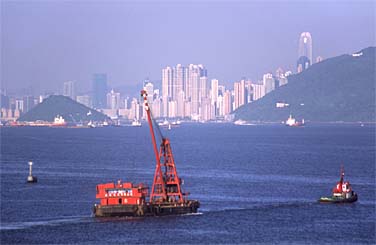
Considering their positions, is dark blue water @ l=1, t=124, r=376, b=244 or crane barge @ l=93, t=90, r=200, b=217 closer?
dark blue water @ l=1, t=124, r=376, b=244

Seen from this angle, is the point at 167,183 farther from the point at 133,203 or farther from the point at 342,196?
the point at 342,196

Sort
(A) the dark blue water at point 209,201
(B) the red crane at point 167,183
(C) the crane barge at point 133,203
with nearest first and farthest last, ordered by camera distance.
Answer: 1. (A) the dark blue water at point 209,201
2. (C) the crane barge at point 133,203
3. (B) the red crane at point 167,183

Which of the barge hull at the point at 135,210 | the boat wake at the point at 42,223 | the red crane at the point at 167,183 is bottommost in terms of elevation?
the boat wake at the point at 42,223

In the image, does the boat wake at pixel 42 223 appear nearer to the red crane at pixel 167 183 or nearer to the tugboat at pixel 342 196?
the red crane at pixel 167 183

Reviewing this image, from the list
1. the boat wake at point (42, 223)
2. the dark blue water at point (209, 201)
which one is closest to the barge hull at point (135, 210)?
the dark blue water at point (209, 201)

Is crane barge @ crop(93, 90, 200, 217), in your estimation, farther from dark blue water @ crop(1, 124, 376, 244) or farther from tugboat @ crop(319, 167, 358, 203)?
tugboat @ crop(319, 167, 358, 203)

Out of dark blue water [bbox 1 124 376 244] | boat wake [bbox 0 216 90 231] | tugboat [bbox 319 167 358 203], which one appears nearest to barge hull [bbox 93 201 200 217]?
dark blue water [bbox 1 124 376 244]

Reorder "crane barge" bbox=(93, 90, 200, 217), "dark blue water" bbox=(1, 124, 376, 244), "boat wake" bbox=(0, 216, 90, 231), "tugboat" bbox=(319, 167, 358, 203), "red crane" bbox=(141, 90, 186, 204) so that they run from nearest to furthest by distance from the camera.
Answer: "dark blue water" bbox=(1, 124, 376, 244), "boat wake" bbox=(0, 216, 90, 231), "crane barge" bbox=(93, 90, 200, 217), "red crane" bbox=(141, 90, 186, 204), "tugboat" bbox=(319, 167, 358, 203)

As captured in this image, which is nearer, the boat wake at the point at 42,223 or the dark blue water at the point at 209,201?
the dark blue water at the point at 209,201

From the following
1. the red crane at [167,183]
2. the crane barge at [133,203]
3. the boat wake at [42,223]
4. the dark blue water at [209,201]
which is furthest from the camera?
the red crane at [167,183]

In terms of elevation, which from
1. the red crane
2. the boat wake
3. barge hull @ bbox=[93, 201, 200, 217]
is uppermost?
the red crane

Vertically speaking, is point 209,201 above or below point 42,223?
above

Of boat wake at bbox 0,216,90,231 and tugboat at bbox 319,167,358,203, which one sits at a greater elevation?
tugboat at bbox 319,167,358,203

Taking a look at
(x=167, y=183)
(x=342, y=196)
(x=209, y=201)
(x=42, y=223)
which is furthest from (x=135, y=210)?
(x=342, y=196)
